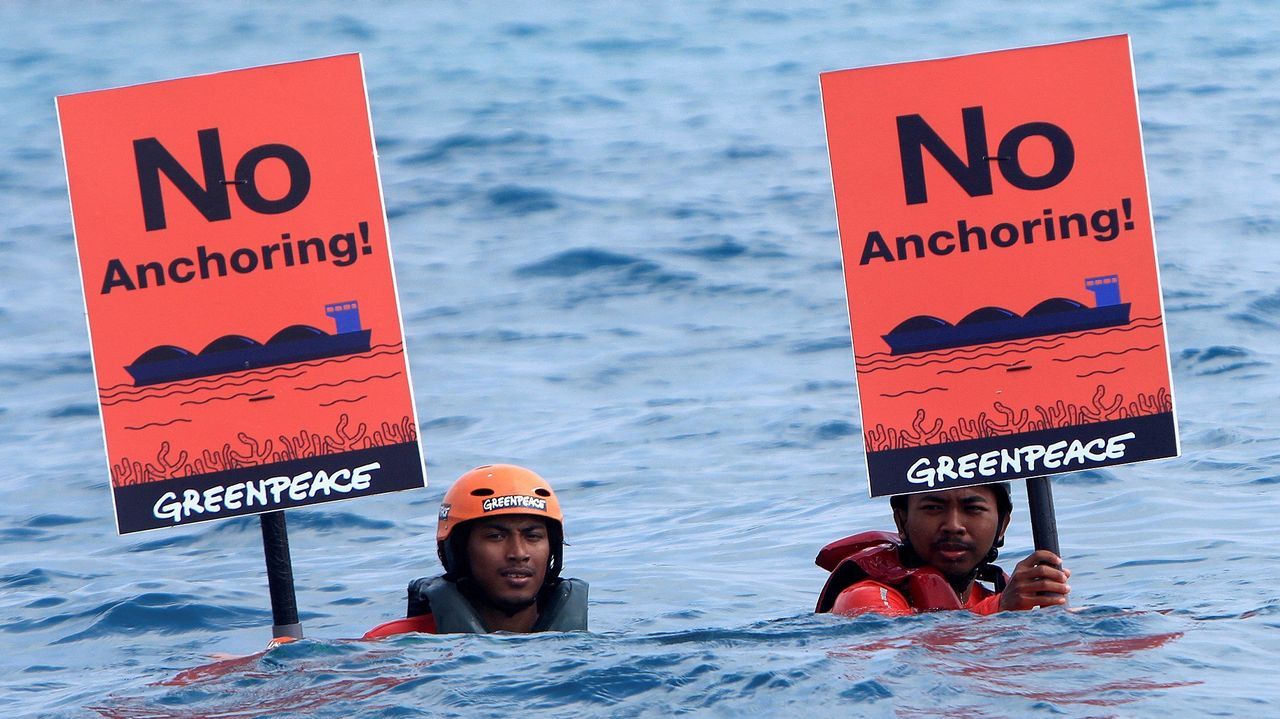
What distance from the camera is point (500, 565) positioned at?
25.2 feet


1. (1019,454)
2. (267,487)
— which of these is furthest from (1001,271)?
(267,487)

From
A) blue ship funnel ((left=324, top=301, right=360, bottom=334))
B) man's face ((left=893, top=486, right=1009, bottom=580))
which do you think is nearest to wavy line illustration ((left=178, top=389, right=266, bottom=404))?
blue ship funnel ((left=324, top=301, right=360, bottom=334))

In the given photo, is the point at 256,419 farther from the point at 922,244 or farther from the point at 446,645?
the point at 922,244

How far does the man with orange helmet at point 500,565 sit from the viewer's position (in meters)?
7.67

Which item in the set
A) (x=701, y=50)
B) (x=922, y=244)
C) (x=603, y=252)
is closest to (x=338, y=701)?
(x=922, y=244)

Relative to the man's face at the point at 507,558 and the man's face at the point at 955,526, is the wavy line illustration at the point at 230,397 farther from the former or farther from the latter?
the man's face at the point at 955,526

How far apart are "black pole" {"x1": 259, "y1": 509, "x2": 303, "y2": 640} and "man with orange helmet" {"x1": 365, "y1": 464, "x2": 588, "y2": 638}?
91cm

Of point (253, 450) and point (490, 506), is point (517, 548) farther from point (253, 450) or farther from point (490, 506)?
point (253, 450)

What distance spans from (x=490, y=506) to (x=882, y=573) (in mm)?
1690

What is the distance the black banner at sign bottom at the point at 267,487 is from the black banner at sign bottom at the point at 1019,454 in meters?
1.76

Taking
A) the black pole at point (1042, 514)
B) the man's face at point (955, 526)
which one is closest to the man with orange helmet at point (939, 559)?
the man's face at point (955, 526)

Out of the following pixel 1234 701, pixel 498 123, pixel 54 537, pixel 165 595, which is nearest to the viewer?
pixel 1234 701

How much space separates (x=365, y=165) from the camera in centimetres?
664

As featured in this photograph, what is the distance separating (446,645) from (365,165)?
2013 millimetres
